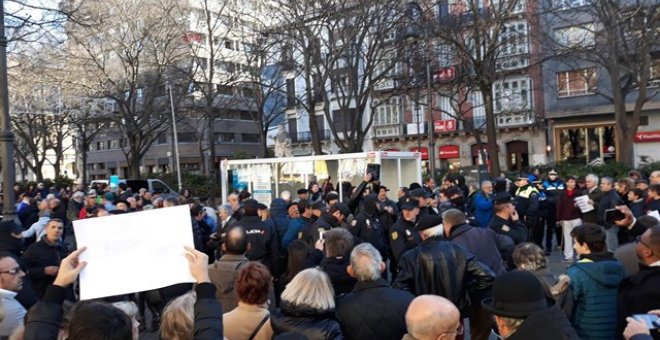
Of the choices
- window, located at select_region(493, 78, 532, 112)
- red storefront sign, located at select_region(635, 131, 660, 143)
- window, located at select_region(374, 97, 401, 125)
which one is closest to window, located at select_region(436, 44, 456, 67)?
window, located at select_region(493, 78, 532, 112)

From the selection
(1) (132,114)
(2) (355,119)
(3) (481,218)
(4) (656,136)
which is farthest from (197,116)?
(3) (481,218)

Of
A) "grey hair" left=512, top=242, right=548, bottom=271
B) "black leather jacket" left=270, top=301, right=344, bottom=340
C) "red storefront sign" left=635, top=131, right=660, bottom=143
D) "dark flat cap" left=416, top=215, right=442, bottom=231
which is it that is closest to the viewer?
"black leather jacket" left=270, top=301, right=344, bottom=340

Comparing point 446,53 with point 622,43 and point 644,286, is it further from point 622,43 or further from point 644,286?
point 644,286

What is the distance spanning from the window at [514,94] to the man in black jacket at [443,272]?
3843cm

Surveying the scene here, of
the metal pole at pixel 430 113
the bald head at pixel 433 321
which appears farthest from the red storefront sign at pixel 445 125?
the bald head at pixel 433 321

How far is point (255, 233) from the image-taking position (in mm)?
8016

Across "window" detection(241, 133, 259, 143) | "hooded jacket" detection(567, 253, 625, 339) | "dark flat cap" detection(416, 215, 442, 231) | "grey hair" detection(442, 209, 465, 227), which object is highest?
"window" detection(241, 133, 259, 143)

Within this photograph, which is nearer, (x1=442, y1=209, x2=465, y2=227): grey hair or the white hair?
the white hair

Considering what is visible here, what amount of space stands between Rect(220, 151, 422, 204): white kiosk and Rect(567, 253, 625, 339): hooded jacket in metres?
14.8

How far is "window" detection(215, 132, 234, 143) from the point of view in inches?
2574

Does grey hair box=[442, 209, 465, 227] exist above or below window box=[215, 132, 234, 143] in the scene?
below

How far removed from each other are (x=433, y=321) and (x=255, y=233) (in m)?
5.19

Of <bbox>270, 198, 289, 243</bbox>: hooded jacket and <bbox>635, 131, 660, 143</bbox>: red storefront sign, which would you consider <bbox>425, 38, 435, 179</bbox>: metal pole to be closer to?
<bbox>270, 198, 289, 243</bbox>: hooded jacket

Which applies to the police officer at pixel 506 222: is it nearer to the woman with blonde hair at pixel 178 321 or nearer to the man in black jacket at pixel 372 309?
the man in black jacket at pixel 372 309
